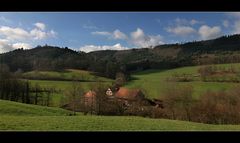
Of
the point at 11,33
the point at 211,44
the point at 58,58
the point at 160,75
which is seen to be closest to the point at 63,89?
the point at 58,58

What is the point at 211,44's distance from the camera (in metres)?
31.7

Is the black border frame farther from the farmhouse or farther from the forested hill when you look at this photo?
the farmhouse

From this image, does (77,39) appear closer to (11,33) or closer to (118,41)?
(11,33)

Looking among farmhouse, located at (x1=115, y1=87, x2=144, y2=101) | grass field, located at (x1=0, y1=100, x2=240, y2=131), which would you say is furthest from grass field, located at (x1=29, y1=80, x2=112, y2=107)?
grass field, located at (x1=0, y1=100, x2=240, y2=131)

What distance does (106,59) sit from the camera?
35.8 feet

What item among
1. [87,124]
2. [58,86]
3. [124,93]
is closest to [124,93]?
[124,93]

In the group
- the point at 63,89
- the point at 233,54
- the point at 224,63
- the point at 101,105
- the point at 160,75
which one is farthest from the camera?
the point at 233,54

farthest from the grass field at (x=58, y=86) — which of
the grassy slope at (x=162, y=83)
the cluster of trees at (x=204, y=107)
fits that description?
the cluster of trees at (x=204, y=107)
